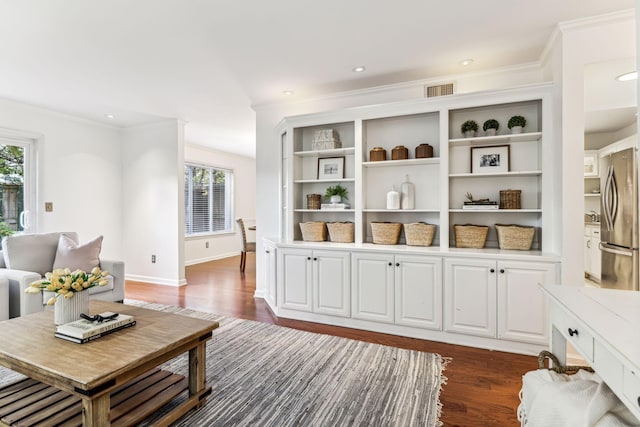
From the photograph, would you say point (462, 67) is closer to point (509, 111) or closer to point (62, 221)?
point (509, 111)

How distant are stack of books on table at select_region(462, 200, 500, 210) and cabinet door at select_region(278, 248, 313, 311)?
5.20ft

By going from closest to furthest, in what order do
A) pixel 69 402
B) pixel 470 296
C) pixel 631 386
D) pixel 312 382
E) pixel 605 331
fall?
pixel 631 386
pixel 605 331
pixel 69 402
pixel 312 382
pixel 470 296

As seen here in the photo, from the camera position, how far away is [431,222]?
3.43m

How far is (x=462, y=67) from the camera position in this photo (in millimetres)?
3129

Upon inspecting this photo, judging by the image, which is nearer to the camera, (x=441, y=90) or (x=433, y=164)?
(x=441, y=90)

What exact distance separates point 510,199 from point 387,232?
3.75ft

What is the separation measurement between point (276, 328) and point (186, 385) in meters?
1.30

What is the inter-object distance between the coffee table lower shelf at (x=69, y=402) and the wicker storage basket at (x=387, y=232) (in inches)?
84.3

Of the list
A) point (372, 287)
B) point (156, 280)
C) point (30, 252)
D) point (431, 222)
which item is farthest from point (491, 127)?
point (156, 280)

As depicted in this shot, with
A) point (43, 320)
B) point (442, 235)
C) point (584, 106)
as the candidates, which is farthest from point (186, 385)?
point (584, 106)

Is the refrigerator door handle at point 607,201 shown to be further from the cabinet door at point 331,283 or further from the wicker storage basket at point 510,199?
the cabinet door at point 331,283

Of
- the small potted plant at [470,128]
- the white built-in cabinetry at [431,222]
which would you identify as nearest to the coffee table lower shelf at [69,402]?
the white built-in cabinetry at [431,222]

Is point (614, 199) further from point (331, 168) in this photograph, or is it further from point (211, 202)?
point (211, 202)

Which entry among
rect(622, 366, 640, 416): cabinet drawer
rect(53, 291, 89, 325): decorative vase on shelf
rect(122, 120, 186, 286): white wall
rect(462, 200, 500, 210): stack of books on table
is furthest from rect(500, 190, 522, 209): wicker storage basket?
rect(122, 120, 186, 286): white wall
